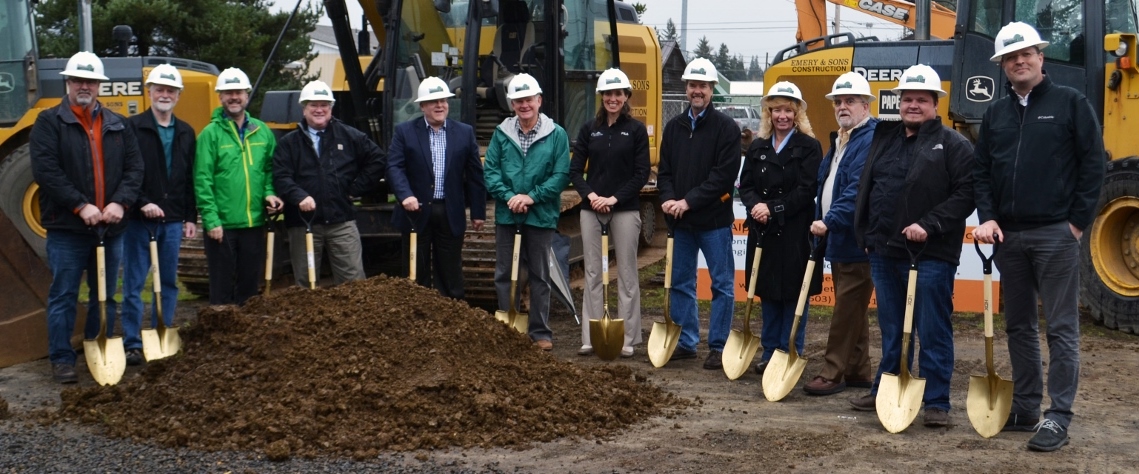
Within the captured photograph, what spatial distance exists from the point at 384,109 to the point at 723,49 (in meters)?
73.0

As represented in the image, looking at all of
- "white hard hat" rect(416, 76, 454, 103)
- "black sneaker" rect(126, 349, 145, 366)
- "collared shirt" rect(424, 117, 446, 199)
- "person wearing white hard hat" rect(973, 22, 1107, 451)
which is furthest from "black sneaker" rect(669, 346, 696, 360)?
"black sneaker" rect(126, 349, 145, 366)

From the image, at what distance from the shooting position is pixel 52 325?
7.61m

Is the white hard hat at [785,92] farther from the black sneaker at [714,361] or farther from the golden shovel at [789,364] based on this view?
the black sneaker at [714,361]

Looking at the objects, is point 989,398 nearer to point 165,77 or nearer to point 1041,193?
point 1041,193

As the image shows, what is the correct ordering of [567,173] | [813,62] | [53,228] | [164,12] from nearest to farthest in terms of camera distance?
[53,228]
[567,173]
[813,62]
[164,12]

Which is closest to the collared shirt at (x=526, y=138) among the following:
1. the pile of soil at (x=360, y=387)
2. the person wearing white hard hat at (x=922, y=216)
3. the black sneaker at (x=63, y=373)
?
the pile of soil at (x=360, y=387)

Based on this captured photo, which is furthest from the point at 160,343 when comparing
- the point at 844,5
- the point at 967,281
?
the point at 844,5

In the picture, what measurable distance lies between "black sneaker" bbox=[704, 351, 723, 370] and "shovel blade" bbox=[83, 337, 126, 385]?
3572 millimetres

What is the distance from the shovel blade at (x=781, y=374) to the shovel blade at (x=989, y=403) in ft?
3.65

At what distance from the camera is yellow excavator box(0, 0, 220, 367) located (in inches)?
319

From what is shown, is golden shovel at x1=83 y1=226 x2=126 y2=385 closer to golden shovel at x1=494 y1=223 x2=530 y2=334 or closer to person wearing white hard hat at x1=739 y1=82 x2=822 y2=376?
golden shovel at x1=494 y1=223 x2=530 y2=334

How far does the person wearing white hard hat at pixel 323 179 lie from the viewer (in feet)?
26.1

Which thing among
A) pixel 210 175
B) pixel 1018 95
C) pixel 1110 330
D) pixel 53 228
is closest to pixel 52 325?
pixel 53 228

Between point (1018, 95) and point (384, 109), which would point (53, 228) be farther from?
point (1018, 95)
